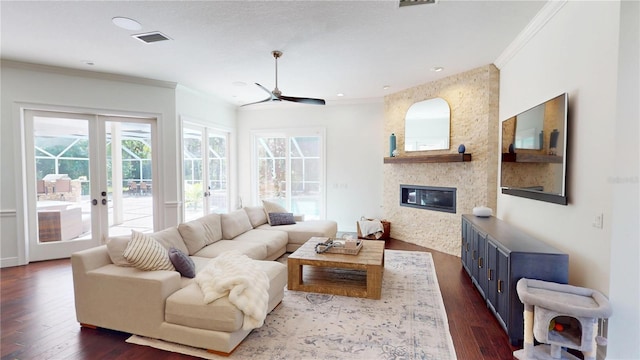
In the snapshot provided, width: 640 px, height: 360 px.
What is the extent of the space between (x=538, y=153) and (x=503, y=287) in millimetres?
1329

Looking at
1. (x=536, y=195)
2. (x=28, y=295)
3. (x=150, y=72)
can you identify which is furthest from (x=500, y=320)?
(x=150, y=72)

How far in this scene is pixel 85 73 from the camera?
14.6 ft

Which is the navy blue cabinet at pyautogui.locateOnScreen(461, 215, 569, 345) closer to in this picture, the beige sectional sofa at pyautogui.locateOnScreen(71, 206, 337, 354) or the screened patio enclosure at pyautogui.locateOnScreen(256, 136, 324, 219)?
the beige sectional sofa at pyautogui.locateOnScreen(71, 206, 337, 354)

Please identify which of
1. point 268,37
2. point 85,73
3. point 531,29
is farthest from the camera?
point 85,73

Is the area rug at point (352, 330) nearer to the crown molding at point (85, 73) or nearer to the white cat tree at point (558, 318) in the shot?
the white cat tree at point (558, 318)

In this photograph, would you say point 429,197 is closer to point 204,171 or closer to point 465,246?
point 465,246

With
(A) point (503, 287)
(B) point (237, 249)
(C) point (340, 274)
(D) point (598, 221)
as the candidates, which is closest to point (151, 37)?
(B) point (237, 249)

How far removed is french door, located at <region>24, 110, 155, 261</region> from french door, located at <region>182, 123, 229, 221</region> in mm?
669

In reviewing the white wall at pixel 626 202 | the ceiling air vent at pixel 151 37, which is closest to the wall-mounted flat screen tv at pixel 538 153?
the white wall at pixel 626 202

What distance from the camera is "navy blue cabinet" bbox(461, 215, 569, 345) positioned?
2232mm

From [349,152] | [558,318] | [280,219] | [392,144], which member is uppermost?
[392,144]

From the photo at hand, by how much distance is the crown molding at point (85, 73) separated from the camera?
4.09m

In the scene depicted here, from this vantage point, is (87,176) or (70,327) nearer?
(70,327)

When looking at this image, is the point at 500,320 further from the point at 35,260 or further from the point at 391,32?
the point at 35,260
